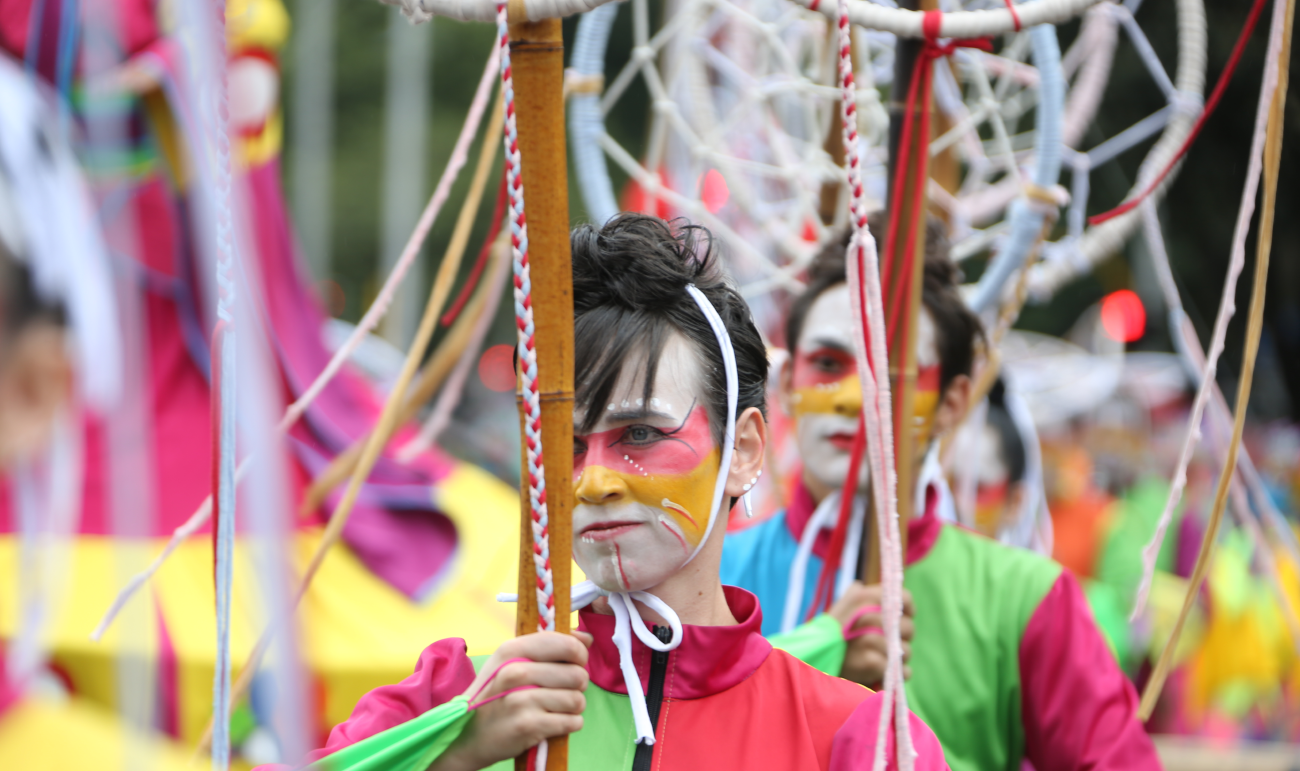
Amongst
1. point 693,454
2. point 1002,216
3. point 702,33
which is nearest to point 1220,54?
point 1002,216

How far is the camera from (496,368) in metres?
20.9

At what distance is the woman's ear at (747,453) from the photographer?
1.58m

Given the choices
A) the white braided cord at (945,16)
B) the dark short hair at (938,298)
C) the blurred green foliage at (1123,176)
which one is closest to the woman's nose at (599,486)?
the white braided cord at (945,16)

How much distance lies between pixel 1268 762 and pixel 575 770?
355 centimetres

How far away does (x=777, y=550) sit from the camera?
2.64 meters

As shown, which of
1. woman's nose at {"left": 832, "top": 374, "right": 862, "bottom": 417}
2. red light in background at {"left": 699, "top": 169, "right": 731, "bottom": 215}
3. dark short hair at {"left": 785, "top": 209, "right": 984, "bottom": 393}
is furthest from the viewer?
red light in background at {"left": 699, "top": 169, "right": 731, "bottom": 215}

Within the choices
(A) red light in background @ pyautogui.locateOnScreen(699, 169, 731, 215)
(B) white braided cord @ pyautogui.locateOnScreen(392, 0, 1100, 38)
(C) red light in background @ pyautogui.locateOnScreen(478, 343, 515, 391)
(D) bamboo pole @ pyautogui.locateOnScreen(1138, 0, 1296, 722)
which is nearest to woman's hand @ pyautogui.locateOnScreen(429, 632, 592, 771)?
(B) white braided cord @ pyautogui.locateOnScreen(392, 0, 1100, 38)

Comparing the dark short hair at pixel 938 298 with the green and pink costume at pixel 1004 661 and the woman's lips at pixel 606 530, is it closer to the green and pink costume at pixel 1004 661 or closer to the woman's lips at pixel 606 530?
the green and pink costume at pixel 1004 661

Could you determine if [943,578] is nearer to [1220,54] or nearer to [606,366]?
[606,366]

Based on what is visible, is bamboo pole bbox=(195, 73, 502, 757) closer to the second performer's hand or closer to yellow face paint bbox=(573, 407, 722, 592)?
yellow face paint bbox=(573, 407, 722, 592)

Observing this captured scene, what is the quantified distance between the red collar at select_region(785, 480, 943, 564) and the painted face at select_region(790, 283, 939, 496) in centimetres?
10

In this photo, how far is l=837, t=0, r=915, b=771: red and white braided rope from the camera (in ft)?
4.41

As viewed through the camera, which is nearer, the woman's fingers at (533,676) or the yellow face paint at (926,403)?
the woman's fingers at (533,676)

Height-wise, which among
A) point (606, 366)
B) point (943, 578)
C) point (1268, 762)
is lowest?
point (1268, 762)
